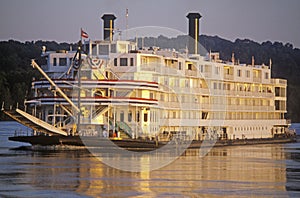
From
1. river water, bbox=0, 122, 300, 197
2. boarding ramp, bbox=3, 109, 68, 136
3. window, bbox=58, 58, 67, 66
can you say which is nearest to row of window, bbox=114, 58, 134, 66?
window, bbox=58, 58, 67, 66

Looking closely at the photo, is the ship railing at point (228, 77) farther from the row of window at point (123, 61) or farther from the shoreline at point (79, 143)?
the shoreline at point (79, 143)

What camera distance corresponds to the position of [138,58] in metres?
58.7

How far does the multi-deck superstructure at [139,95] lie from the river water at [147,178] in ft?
16.9

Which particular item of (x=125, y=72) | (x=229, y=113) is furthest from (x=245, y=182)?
(x=229, y=113)

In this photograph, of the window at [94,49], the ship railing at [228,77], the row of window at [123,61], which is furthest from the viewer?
the ship railing at [228,77]

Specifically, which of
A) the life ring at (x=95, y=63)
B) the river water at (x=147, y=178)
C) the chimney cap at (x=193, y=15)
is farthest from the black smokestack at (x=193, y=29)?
the river water at (x=147, y=178)

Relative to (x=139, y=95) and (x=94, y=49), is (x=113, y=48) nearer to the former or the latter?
(x=94, y=49)

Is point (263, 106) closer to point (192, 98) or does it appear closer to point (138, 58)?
point (192, 98)

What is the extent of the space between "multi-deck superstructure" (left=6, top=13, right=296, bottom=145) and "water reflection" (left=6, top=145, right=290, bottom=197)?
5.02m

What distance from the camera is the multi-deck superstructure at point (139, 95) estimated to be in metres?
53.5

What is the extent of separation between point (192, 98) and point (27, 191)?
3828cm

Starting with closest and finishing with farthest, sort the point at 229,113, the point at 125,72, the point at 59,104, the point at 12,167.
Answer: the point at 12,167 < the point at 59,104 < the point at 125,72 < the point at 229,113

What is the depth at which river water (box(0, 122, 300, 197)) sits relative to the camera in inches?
1177

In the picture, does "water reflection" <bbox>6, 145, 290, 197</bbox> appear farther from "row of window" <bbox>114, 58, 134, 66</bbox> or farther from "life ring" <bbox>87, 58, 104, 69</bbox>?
"row of window" <bbox>114, 58, 134, 66</bbox>
